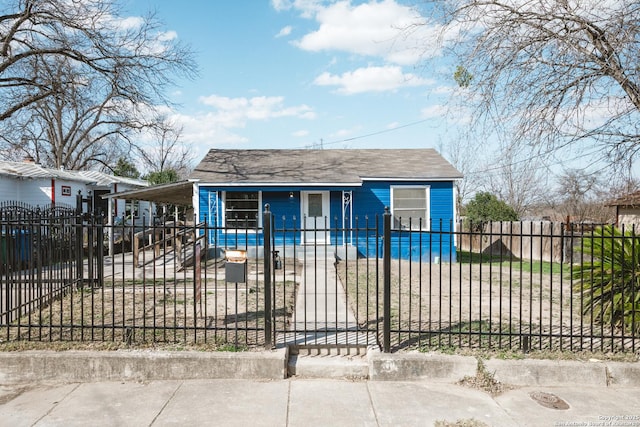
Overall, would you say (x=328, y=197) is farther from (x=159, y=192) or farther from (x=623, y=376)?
(x=623, y=376)

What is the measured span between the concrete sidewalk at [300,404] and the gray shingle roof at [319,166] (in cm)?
1102

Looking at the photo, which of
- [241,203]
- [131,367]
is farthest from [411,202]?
[131,367]

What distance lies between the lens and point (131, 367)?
4.55m

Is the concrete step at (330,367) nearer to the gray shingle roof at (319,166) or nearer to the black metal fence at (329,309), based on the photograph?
the black metal fence at (329,309)

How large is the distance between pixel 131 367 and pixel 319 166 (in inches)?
525

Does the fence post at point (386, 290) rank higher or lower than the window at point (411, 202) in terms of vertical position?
lower

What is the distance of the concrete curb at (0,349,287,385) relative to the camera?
4.54 metres

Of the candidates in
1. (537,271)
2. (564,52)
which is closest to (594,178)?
(564,52)

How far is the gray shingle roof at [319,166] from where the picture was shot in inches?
610

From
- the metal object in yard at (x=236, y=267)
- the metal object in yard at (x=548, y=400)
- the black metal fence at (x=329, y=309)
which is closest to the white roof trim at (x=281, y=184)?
the black metal fence at (x=329, y=309)

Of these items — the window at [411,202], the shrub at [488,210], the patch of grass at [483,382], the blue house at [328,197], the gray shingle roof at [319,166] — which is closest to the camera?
the patch of grass at [483,382]

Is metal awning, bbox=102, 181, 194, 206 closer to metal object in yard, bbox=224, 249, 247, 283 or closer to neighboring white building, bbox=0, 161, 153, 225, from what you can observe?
neighboring white building, bbox=0, 161, 153, 225

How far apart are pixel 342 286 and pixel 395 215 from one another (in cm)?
745

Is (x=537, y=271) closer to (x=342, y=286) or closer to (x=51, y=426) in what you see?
(x=342, y=286)
